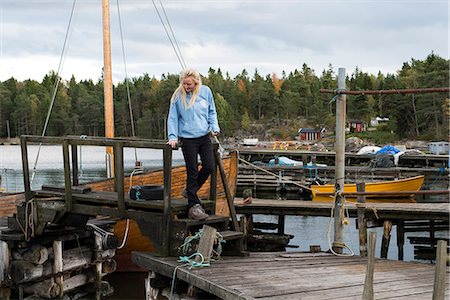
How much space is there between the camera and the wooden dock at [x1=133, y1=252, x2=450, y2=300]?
580 centimetres

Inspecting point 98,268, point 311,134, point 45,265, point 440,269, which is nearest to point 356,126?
point 311,134

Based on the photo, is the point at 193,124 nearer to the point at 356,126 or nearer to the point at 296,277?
the point at 296,277

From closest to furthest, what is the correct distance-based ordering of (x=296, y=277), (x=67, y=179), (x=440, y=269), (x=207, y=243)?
(x=440, y=269), (x=296, y=277), (x=207, y=243), (x=67, y=179)

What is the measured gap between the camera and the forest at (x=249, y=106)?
81875mm

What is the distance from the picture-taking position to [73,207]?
8539 millimetres

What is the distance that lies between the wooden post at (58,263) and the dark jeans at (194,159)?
3.21m

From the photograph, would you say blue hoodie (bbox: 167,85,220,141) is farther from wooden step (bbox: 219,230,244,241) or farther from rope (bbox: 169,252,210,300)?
rope (bbox: 169,252,210,300)

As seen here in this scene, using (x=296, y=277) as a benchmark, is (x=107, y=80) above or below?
above

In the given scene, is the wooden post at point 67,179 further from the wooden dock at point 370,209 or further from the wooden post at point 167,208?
the wooden dock at point 370,209

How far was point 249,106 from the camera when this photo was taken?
418 feet

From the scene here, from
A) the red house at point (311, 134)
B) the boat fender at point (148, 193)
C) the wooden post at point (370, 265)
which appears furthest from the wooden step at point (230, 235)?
the red house at point (311, 134)

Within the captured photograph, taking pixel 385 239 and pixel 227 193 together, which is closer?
pixel 227 193

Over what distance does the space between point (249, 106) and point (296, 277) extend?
4788 inches

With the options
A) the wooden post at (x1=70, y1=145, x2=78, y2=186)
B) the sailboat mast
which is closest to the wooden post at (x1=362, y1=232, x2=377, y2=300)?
the wooden post at (x1=70, y1=145, x2=78, y2=186)
